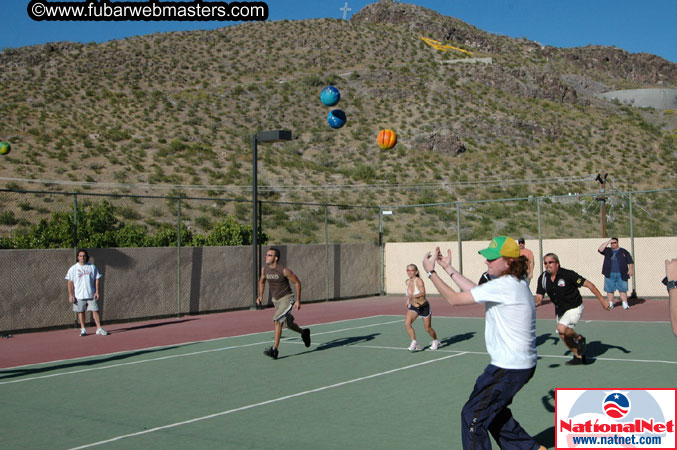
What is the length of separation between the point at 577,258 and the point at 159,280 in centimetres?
1372

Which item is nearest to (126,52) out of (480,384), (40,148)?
(40,148)

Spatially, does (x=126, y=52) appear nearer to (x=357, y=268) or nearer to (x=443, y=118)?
(x=443, y=118)

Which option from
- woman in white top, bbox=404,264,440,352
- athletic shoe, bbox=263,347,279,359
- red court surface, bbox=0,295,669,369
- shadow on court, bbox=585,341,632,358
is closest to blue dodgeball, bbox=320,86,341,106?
red court surface, bbox=0,295,669,369

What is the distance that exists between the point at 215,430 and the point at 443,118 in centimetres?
5355

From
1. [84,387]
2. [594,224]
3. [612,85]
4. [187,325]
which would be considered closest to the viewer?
[84,387]

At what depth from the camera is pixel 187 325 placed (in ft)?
59.8

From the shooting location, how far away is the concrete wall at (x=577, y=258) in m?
22.4

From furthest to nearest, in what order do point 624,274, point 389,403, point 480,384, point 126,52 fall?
point 126,52, point 624,274, point 389,403, point 480,384

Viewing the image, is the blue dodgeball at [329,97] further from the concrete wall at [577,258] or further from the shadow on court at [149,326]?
the shadow on court at [149,326]

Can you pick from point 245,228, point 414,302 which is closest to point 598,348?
point 414,302

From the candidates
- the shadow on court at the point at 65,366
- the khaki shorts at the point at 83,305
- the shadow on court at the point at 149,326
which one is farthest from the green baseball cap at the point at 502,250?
the shadow on court at the point at 149,326

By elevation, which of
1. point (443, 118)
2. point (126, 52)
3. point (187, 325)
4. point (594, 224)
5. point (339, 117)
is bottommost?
point (187, 325)

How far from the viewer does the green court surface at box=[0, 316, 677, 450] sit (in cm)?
721

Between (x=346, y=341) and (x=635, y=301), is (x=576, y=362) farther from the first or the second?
(x=635, y=301)
